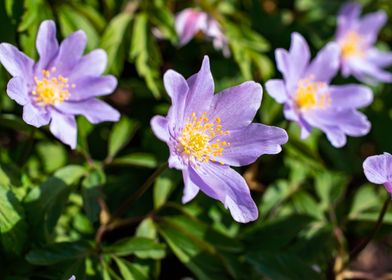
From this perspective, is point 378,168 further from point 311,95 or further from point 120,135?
point 120,135

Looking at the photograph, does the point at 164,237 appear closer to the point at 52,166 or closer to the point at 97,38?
the point at 52,166

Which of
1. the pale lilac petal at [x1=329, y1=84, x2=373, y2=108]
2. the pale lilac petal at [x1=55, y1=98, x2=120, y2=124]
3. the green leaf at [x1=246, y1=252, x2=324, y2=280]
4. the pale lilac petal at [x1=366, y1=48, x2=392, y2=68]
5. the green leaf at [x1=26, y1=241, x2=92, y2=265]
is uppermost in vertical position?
the pale lilac petal at [x1=55, y1=98, x2=120, y2=124]

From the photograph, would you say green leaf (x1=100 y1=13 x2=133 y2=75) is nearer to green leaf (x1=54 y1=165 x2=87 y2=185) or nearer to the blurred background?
the blurred background

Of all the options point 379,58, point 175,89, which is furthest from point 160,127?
point 379,58

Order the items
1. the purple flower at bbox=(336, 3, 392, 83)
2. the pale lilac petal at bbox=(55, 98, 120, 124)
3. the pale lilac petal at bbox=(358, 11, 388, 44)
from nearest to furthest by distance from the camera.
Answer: the pale lilac petal at bbox=(55, 98, 120, 124) < the purple flower at bbox=(336, 3, 392, 83) < the pale lilac petal at bbox=(358, 11, 388, 44)

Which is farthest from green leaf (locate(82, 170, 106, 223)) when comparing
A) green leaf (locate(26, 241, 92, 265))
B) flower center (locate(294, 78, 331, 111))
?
flower center (locate(294, 78, 331, 111))

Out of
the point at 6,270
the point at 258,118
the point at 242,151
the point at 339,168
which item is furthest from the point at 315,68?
the point at 6,270
